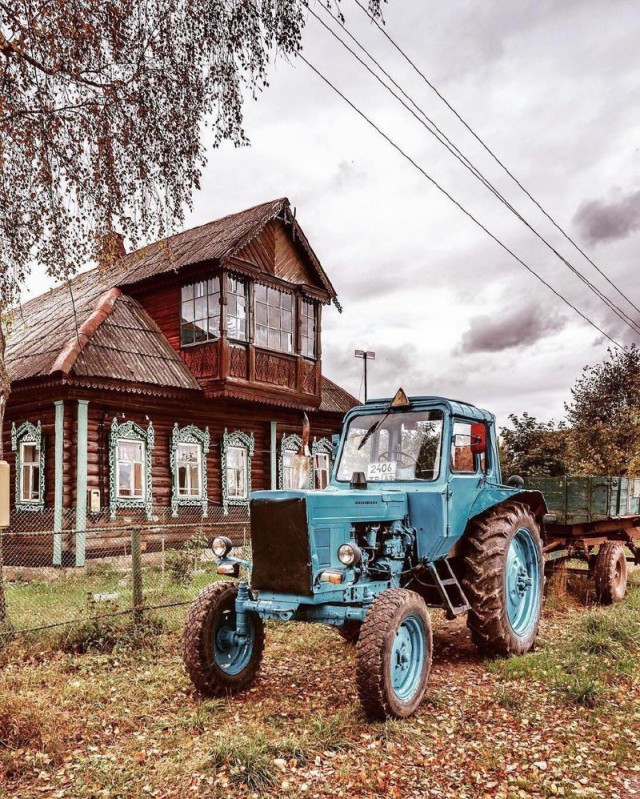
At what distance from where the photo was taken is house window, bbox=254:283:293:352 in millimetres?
16562

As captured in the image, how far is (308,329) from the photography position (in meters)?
18.0

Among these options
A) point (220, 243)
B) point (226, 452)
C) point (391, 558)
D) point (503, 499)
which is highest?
point (220, 243)

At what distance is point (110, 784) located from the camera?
4336 millimetres

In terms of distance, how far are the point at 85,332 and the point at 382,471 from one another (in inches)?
367

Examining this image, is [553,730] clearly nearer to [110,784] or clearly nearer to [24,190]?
[110,784]

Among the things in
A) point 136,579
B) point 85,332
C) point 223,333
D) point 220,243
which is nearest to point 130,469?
point 85,332

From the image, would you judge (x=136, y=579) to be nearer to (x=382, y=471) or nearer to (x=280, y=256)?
(x=382, y=471)

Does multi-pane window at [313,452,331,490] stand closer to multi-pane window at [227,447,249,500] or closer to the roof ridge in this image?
multi-pane window at [227,447,249,500]

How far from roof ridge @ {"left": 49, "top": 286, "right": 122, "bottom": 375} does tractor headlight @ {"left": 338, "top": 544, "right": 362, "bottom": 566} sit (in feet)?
28.0

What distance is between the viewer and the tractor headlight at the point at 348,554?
17.9 ft

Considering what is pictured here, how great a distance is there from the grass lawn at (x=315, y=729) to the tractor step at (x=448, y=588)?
647mm

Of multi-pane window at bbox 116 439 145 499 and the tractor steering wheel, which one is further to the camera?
multi-pane window at bbox 116 439 145 499

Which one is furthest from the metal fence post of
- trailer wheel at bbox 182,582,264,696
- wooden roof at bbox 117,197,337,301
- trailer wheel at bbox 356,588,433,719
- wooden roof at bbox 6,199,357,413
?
wooden roof at bbox 117,197,337,301

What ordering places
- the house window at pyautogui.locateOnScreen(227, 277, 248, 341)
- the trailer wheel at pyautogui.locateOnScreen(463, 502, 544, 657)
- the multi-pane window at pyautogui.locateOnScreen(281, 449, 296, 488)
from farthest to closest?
the multi-pane window at pyautogui.locateOnScreen(281, 449, 296, 488) → the house window at pyautogui.locateOnScreen(227, 277, 248, 341) → the trailer wheel at pyautogui.locateOnScreen(463, 502, 544, 657)
